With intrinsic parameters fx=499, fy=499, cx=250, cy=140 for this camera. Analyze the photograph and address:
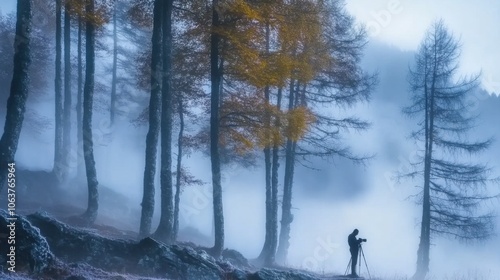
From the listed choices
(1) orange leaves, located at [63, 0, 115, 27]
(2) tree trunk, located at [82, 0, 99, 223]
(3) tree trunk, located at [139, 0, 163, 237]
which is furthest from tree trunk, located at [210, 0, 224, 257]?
(2) tree trunk, located at [82, 0, 99, 223]

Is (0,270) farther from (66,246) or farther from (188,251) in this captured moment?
(188,251)

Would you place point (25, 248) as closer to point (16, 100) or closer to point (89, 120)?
point (16, 100)

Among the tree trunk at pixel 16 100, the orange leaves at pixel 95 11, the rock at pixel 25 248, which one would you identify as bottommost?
the rock at pixel 25 248

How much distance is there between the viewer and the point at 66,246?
9570mm

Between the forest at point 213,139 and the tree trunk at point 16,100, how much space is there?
3 centimetres

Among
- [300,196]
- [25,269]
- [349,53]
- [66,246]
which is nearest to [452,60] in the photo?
[349,53]

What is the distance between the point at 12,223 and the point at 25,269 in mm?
782

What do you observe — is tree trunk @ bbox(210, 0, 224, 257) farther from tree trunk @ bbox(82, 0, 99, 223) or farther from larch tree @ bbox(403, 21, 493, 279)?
larch tree @ bbox(403, 21, 493, 279)

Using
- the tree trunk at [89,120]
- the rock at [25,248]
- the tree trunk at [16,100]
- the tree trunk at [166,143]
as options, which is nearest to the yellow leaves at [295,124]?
the tree trunk at [166,143]

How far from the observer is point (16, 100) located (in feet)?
36.7

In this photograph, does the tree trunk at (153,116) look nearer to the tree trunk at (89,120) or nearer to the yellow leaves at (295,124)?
the tree trunk at (89,120)

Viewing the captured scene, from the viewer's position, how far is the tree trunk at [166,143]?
14.1m

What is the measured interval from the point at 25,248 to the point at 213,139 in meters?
8.13

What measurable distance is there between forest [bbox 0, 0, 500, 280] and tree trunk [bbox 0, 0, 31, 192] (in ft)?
0.10
